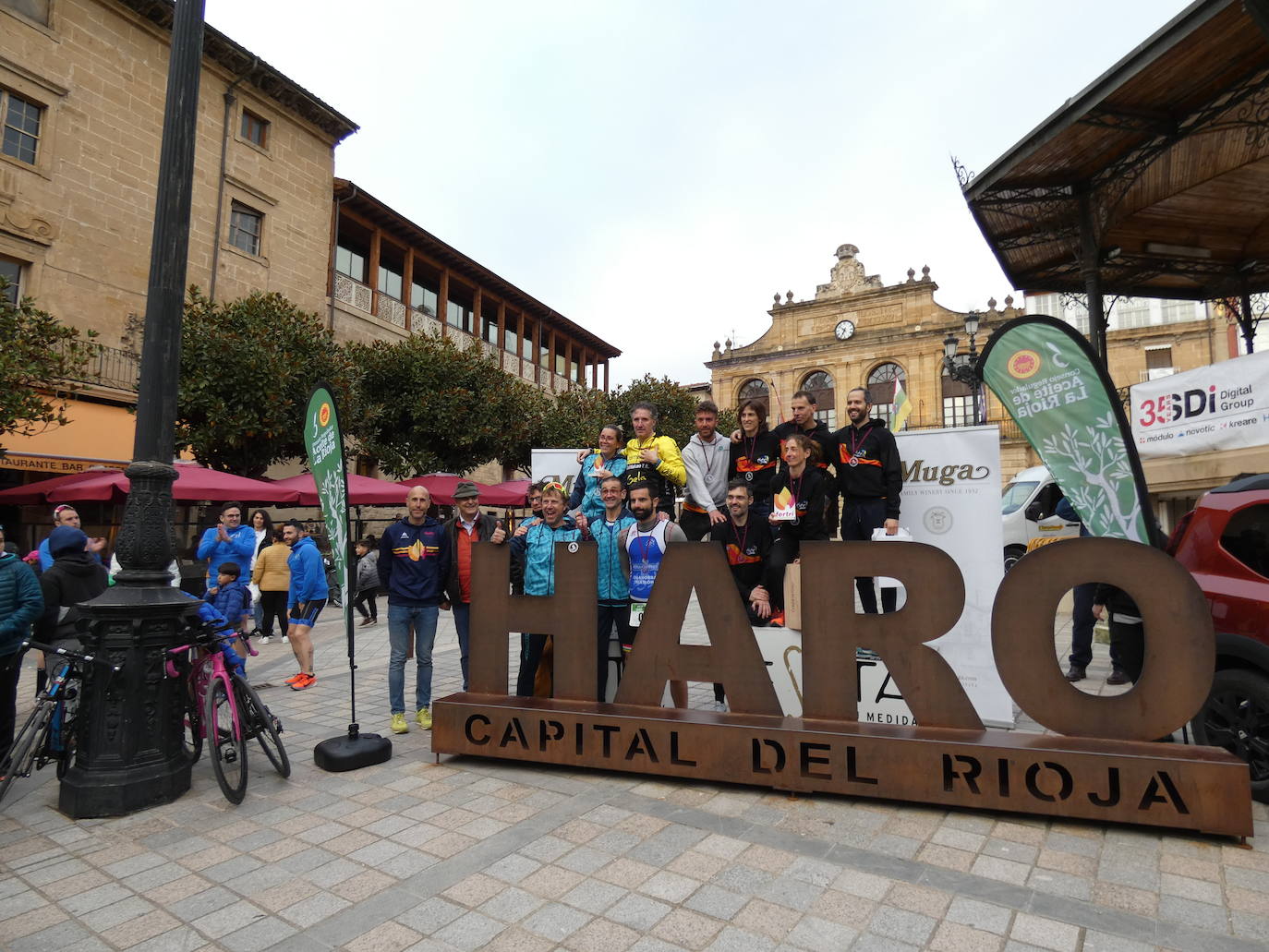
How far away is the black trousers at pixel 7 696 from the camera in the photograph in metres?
4.56

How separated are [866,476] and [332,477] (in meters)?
3.97

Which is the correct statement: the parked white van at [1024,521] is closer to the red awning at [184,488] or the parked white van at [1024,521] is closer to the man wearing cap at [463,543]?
the man wearing cap at [463,543]

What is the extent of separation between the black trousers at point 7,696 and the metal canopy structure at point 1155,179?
9647 mm

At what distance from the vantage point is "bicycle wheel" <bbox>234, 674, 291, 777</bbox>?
4469 millimetres

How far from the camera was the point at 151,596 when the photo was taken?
13.9 feet

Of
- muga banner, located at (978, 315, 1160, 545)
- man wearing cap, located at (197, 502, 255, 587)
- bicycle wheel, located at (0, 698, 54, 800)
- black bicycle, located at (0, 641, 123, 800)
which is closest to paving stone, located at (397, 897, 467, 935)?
black bicycle, located at (0, 641, 123, 800)

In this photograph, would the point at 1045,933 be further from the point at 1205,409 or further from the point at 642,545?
the point at 1205,409

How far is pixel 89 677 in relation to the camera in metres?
4.04

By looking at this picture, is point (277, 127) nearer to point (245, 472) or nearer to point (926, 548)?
point (245, 472)

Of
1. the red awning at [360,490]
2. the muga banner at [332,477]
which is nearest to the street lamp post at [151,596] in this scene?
the muga banner at [332,477]

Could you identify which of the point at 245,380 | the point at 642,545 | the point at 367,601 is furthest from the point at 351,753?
the point at 245,380

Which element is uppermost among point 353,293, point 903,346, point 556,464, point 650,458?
point 903,346

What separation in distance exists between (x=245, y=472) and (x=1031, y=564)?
658 inches

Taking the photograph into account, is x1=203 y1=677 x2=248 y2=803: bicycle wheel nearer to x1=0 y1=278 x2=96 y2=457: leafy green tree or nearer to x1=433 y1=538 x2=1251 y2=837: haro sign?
x1=433 y1=538 x2=1251 y2=837: haro sign
